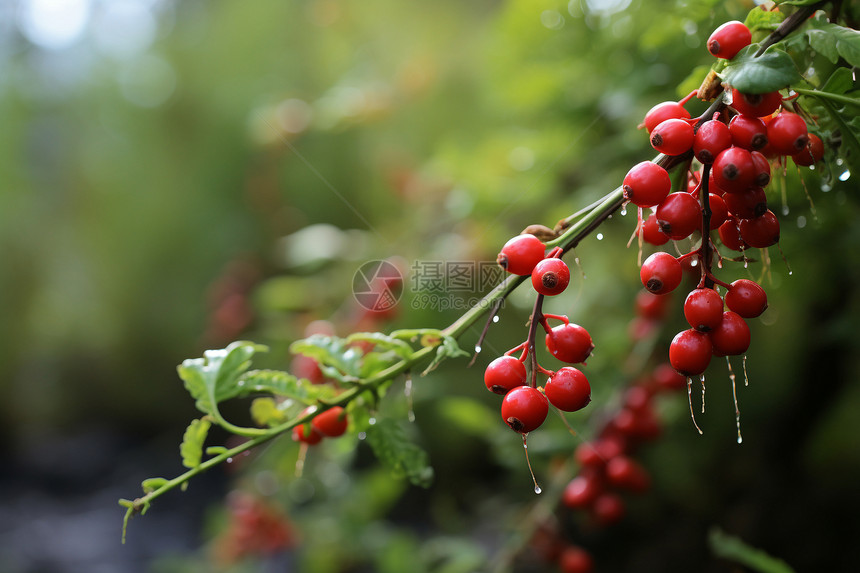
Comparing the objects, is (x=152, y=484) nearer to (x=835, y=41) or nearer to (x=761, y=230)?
(x=761, y=230)

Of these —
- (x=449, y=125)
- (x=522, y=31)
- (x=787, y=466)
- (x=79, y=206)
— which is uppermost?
(x=79, y=206)

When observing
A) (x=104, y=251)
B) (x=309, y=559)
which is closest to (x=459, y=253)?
(x=309, y=559)

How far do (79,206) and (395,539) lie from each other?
10.2 feet

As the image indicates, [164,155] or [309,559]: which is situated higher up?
[164,155]

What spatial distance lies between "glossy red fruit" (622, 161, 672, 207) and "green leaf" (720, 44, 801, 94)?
8cm

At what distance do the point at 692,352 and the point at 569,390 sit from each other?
0.33 ft

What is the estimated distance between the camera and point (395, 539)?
1277 millimetres

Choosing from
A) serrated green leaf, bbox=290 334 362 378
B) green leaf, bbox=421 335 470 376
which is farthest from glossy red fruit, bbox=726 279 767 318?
serrated green leaf, bbox=290 334 362 378

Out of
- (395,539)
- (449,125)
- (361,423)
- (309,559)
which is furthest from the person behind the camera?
(449,125)

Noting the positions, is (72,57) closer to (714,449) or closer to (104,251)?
(104,251)

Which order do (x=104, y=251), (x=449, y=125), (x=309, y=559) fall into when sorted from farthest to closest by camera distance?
(x=104, y=251), (x=449, y=125), (x=309, y=559)

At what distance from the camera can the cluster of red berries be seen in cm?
44

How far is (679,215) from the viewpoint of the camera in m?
0.42

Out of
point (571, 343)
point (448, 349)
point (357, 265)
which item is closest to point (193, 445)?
point (448, 349)
